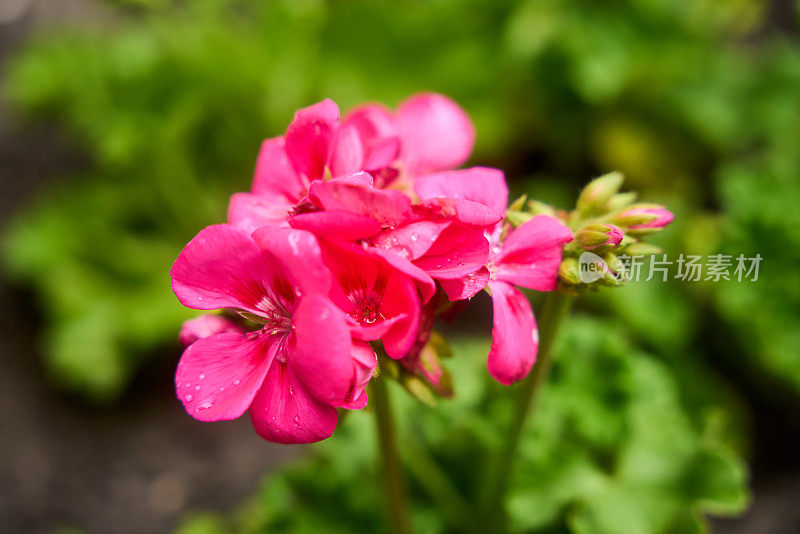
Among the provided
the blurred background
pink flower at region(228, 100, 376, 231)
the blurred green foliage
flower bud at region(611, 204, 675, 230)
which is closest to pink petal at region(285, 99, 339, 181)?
pink flower at region(228, 100, 376, 231)

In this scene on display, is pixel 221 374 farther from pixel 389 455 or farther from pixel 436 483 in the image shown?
pixel 436 483

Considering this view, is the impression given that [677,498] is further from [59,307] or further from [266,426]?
[59,307]

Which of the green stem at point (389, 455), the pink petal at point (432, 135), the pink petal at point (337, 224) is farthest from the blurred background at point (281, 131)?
the pink petal at point (337, 224)

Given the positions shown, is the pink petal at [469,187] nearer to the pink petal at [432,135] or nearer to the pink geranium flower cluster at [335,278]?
the pink geranium flower cluster at [335,278]

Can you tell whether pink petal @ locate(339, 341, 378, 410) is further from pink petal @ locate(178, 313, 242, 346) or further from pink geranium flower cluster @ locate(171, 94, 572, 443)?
pink petal @ locate(178, 313, 242, 346)

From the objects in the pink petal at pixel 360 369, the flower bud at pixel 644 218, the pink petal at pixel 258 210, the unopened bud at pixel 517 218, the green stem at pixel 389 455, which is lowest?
the green stem at pixel 389 455

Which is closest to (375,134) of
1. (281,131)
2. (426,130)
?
(426,130)

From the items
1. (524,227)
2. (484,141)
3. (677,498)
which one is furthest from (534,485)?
(484,141)

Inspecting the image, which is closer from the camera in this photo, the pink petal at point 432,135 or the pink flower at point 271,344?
the pink flower at point 271,344
